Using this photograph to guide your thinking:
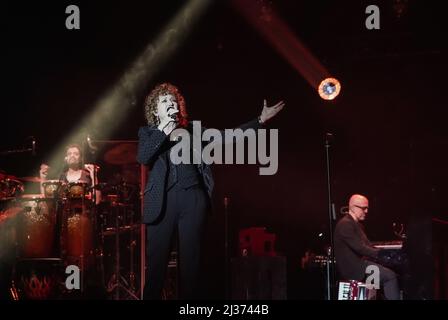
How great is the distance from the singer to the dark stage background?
4034mm

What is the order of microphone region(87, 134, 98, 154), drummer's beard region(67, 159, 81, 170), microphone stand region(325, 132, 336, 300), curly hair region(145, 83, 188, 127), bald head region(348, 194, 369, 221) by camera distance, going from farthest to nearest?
1. microphone region(87, 134, 98, 154)
2. drummer's beard region(67, 159, 81, 170)
3. bald head region(348, 194, 369, 221)
4. microphone stand region(325, 132, 336, 300)
5. curly hair region(145, 83, 188, 127)

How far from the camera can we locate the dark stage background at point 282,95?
840 cm

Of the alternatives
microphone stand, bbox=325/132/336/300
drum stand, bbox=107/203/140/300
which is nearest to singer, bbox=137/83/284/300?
microphone stand, bbox=325/132/336/300

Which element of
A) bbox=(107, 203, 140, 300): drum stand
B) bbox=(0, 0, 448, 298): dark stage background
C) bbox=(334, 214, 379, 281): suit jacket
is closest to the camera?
bbox=(334, 214, 379, 281): suit jacket

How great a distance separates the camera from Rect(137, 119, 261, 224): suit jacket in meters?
4.35

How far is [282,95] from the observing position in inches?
350

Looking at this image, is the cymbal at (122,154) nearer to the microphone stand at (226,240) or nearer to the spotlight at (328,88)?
the microphone stand at (226,240)

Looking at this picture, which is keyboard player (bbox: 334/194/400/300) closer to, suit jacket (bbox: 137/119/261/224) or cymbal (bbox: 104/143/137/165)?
cymbal (bbox: 104/143/137/165)

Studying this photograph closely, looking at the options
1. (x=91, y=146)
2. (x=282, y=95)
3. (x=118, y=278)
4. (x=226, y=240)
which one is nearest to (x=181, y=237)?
(x=118, y=278)

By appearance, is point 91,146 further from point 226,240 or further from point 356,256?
point 356,256

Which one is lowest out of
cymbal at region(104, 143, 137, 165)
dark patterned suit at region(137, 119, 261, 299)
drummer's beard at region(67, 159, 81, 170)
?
dark patterned suit at region(137, 119, 261, 299)

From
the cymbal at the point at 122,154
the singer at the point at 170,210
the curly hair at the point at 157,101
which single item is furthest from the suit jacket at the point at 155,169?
the cymbal at the point at 122,154

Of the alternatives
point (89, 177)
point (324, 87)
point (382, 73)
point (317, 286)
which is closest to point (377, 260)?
point (317, 286)
